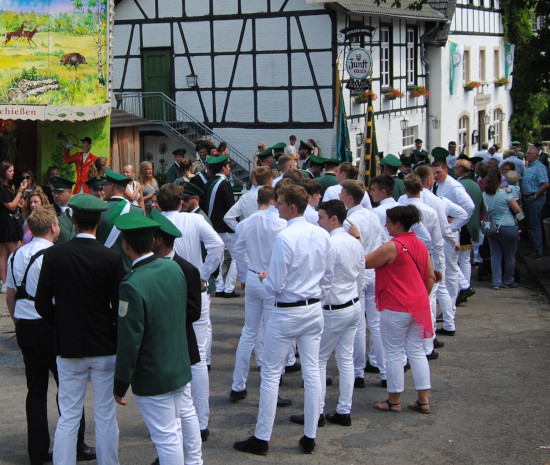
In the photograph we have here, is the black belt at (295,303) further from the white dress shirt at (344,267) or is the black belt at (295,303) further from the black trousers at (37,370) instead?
the black trousers at (37,370)

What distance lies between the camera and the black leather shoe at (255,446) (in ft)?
21.0

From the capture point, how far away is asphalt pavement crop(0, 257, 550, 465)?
646 cm

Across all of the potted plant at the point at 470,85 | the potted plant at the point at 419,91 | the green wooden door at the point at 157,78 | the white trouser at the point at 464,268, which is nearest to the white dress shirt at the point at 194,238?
the white trouser at the point at 464,268

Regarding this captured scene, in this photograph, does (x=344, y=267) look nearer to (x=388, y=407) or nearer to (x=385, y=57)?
(x=388, y=407)

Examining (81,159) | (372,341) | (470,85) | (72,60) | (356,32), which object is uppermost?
(356,32)

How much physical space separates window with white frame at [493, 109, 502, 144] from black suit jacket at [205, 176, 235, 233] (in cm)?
2964

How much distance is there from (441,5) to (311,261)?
26.5 meters

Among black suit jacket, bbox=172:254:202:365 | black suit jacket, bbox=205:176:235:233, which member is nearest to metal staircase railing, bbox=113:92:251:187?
black suit jacket, bbox=205:176:235:233

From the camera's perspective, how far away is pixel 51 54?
1464 cm

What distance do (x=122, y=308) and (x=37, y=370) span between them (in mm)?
1660

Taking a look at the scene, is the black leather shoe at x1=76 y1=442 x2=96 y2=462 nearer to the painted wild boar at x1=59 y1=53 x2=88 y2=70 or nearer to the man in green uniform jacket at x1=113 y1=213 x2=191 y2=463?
the man in green uniform jacket at x1=113 y1=213 x2=191 y2=463

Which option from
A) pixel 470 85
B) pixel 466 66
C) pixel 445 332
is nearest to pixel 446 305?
pixel 445 332

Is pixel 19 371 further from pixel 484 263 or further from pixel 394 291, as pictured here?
pixel 484 263

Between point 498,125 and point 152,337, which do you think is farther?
point 498,125
